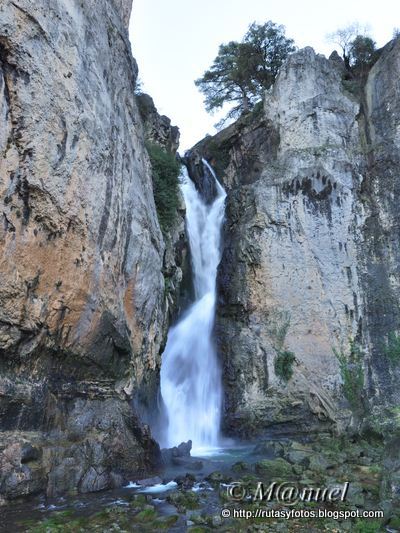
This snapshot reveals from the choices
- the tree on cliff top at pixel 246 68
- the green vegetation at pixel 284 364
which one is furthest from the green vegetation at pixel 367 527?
the tree on cliff top at pixel 246 68

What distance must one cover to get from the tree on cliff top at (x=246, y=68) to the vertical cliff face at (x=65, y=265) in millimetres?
16165

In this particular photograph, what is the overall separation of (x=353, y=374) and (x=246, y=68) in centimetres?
1917

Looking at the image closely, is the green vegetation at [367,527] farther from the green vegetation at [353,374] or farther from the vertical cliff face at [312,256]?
the green vegetation at [353,374]

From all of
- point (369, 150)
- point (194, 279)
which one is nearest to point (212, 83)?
point (369, 150)

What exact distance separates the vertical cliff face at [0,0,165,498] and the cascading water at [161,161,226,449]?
404 centimetres

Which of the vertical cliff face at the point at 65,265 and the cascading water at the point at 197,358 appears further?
the cascading water at the point at 197,358

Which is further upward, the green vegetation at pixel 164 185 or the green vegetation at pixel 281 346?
the green vegetation at pixel 164 185

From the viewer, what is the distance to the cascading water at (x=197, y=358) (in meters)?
15.9

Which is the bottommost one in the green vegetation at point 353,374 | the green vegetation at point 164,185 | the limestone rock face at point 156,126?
the green vegetation at point 353,374

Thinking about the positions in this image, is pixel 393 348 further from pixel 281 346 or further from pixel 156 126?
pixel 156 126

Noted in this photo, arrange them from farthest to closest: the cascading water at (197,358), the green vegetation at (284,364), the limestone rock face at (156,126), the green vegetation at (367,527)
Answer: the limestone rock face at (156,126), the green vegetation at (284,364), the cascading water at (197,358), the green vegetation at (367,527)

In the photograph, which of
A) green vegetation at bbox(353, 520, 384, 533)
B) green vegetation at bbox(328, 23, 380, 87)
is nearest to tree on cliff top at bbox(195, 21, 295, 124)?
green vegetation at bbox(328, 23, 380, 87)

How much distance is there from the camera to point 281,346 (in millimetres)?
17609

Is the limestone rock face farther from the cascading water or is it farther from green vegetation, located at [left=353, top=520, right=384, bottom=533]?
green vegetation, located at [left=353, top=520, right=384, bottom=533]
